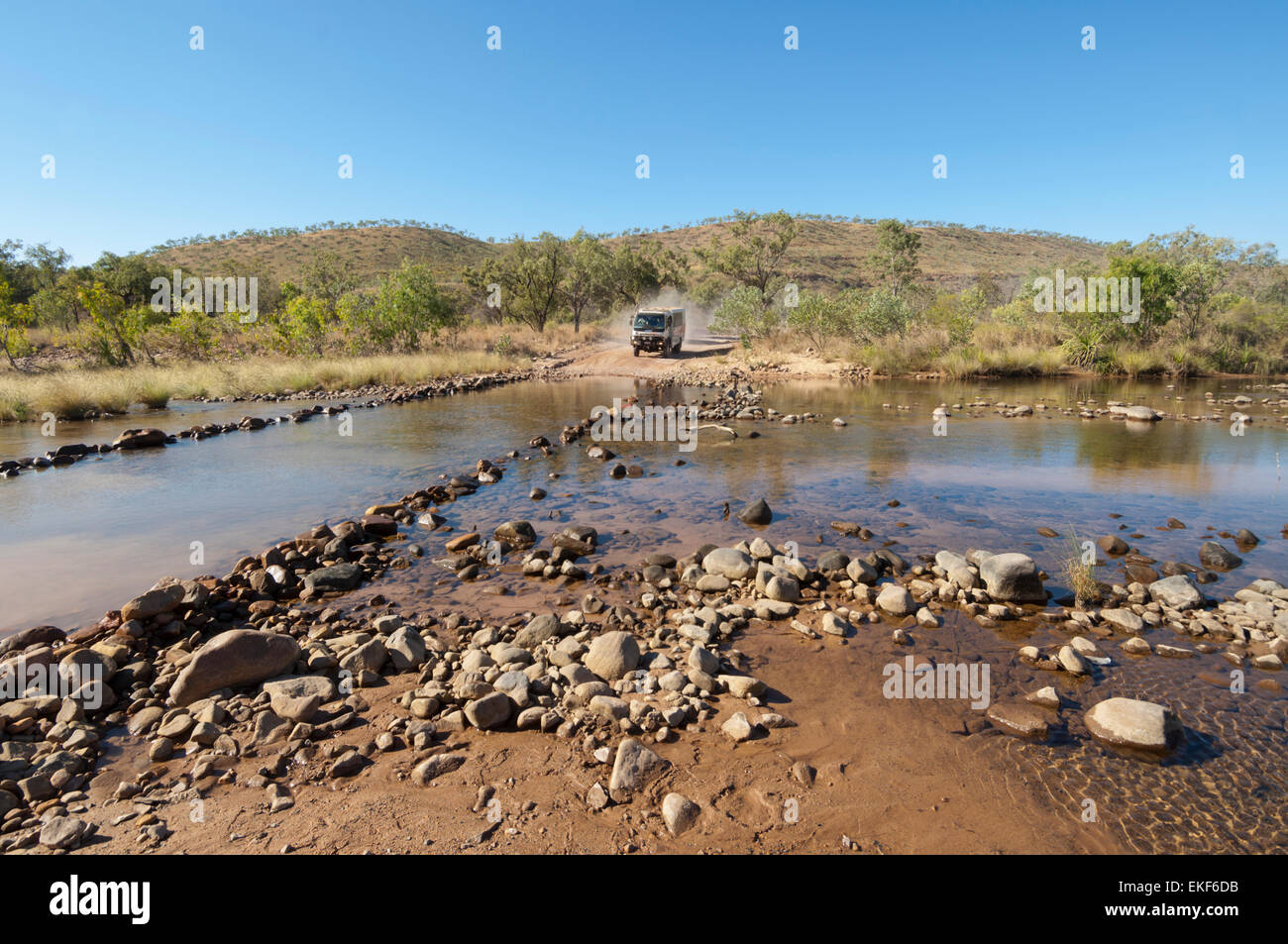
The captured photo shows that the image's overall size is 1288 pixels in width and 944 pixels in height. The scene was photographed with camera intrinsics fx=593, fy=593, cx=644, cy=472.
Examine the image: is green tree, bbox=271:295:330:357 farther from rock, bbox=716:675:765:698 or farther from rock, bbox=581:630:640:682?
rock, bbox=716:675:765:698

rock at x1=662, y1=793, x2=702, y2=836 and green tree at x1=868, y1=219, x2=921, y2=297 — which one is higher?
green tree at x1=868, y1=219, x2=921, y2=297

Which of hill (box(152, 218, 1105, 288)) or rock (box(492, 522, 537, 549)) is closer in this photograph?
rock (box(492, 522, 537, 549))

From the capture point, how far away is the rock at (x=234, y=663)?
161 inches

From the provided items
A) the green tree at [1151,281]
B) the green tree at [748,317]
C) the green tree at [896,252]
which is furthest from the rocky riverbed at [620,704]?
the green tree at [896,252]

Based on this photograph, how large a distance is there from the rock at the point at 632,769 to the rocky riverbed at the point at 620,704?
1 cm

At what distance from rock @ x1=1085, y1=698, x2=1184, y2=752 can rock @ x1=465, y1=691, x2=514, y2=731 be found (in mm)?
3745

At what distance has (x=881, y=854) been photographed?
2.77 meters

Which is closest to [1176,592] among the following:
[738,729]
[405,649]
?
[738,729]

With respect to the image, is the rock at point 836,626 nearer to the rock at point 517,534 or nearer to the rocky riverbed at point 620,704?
the rocky riverbed at point 620,704

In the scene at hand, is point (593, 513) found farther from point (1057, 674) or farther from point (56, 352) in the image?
point (56, 352)

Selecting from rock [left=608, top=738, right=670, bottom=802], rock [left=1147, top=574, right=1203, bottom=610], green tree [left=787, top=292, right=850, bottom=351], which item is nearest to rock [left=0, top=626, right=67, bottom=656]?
rock [left=608, top=738, right=670, bottom=802]

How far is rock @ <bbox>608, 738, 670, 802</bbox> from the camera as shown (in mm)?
3195
